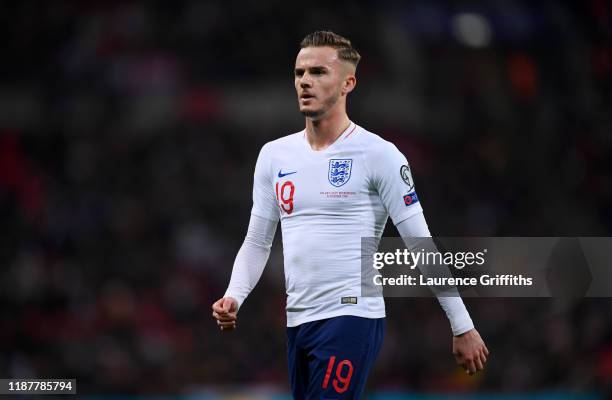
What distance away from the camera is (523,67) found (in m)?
16.0

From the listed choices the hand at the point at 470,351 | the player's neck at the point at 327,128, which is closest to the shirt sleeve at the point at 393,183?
the player's neck at the point at 327,128

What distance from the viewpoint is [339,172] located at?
14.9 ft

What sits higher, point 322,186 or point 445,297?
point 322,186

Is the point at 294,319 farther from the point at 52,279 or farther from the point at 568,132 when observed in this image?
the point at 568,132

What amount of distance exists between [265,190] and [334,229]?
512 mm

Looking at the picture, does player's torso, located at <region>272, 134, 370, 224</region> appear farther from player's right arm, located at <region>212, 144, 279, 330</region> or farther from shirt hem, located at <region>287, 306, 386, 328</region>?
shirt hem, located at <region>287, 306, 386, 328</region>

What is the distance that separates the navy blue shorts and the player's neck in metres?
0.86

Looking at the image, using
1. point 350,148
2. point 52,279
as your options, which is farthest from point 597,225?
point 350,148

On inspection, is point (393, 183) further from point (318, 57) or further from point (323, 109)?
point (318, 57)

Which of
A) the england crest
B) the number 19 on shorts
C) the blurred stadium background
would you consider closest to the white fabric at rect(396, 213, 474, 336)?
the england crest

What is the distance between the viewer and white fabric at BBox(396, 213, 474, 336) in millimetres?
4414

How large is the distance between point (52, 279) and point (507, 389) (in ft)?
19.9
